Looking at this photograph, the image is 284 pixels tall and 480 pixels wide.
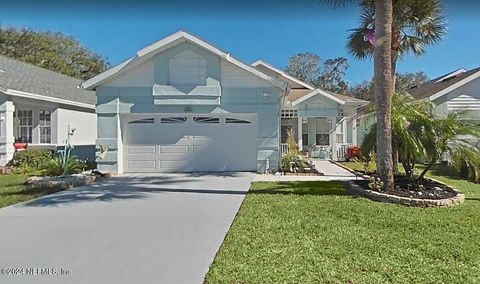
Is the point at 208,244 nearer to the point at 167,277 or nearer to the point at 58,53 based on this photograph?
the point at 167,277

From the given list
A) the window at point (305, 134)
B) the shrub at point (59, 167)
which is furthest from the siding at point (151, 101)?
the window at point (305, 134)

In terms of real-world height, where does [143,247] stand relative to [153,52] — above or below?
below

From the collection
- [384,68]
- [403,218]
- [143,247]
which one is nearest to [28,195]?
[143,247]

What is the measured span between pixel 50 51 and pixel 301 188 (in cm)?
3764

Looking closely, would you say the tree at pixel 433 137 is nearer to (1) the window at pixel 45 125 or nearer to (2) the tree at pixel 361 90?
(1) the window at pixel 45 125

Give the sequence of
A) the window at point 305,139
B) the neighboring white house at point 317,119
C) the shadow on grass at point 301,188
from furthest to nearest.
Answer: the window at point 305,139, the neighboring white house at point 317,119, the shadow on grass at point 301,188

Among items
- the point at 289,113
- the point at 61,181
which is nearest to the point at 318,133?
the point at 289,113

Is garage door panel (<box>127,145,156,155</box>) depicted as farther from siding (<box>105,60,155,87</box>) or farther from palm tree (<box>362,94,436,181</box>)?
palm tree (<box>362,94,436,181</box>)

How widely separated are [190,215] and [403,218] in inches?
158

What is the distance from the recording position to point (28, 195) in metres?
8.94

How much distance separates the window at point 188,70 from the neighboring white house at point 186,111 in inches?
1.4

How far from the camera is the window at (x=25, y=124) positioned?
55.4 feet

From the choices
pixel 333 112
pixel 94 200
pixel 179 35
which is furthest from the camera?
pixel 333 112

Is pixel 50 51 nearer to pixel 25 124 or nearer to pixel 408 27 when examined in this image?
pixel 25 124
